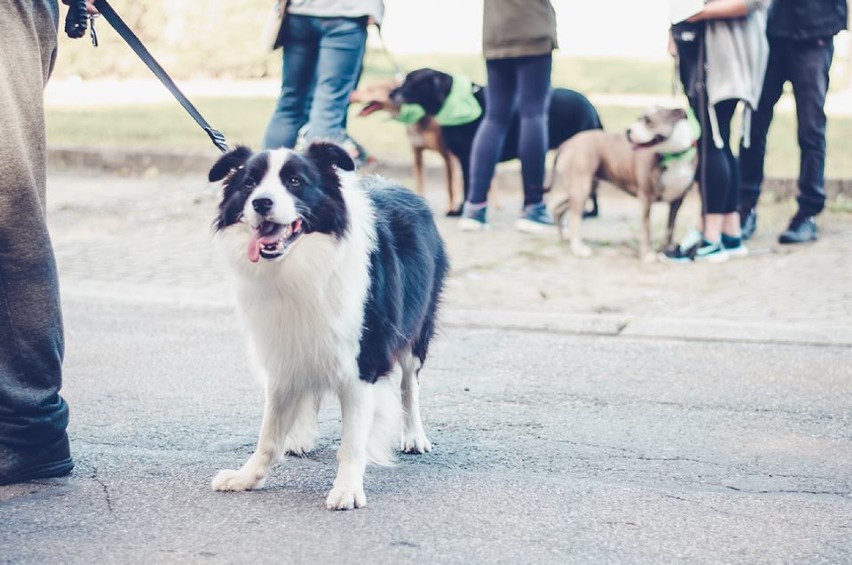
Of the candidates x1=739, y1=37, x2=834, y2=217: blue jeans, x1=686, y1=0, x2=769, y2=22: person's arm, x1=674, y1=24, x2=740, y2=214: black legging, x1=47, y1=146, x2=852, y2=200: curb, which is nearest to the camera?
x1=686, y1=0, x2=769, y2=22: person's arm

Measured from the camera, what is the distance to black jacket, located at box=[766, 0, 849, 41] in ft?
26.1

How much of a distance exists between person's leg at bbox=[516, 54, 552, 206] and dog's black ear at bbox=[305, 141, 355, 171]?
16.3ft

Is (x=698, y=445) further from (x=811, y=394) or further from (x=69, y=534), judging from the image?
(x=69, y=534)

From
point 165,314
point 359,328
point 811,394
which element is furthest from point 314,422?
point 165,314

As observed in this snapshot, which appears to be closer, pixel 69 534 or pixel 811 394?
pixel 69 534

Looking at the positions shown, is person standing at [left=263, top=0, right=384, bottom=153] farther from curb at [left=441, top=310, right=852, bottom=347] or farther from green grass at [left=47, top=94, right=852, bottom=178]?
green grass at [left=47, top=94, right=852, bottom=178]

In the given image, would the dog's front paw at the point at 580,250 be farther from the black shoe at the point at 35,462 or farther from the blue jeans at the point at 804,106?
the black shoe at the point at 35,462

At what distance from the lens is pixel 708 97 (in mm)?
7820

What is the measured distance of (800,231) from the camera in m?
8.39

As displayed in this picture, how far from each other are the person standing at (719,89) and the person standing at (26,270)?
480 centimetres

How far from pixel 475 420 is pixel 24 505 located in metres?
1.77

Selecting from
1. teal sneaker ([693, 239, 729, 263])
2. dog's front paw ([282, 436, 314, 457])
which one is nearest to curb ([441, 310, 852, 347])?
teal sneaker ([693, 239, 729, 263])

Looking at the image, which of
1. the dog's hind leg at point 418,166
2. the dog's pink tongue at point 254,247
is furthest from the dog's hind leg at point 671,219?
the dog's pink tongue at point 254,247

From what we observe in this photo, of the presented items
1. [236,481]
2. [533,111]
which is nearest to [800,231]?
[533,111]
